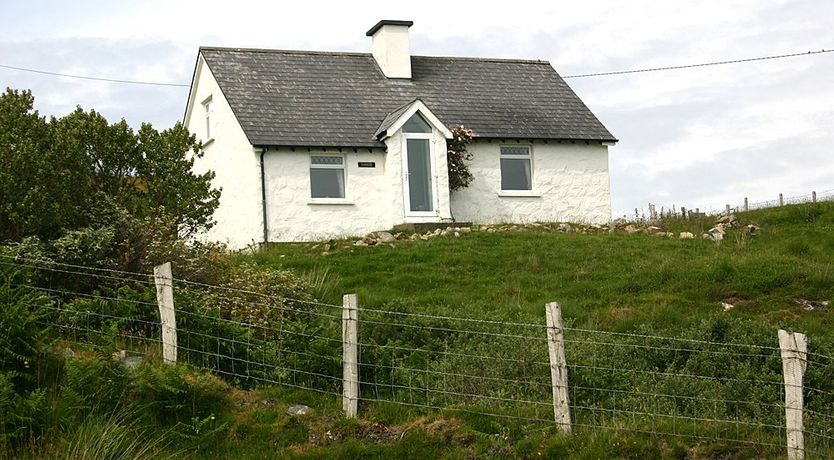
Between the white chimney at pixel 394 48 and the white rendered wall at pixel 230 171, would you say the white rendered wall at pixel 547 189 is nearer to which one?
the white chimney at pixel 394 48

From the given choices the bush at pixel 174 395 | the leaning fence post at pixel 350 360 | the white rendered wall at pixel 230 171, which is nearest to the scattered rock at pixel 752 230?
the white rendered wall at pixel 230 171

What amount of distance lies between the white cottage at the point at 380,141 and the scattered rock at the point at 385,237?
2.81m

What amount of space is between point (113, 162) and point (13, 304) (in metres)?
8.04

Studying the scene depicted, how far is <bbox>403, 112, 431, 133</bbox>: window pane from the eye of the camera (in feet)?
118

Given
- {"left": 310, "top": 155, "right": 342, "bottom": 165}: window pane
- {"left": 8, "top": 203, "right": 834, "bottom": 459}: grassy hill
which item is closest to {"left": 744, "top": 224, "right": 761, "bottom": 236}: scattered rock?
{"left": 8, "top": 203, "right": 834, "bottom": 459}: grassy hill

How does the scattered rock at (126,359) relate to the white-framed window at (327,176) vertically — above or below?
below

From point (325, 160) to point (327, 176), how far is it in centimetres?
46

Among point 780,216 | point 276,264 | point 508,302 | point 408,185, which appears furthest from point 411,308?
point 780,216

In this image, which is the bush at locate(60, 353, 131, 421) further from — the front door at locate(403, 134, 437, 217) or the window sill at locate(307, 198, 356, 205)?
the front door at locate(403, 134, 437, 217)

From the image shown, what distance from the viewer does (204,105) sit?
3972 centimetres

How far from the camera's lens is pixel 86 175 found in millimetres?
23891

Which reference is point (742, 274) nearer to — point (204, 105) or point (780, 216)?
point (780, 216)

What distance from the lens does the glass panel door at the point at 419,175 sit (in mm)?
35906

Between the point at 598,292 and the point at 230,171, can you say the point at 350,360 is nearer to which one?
the point at 598,292
